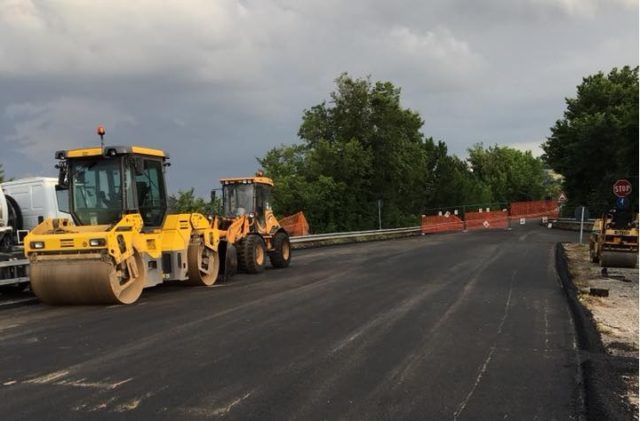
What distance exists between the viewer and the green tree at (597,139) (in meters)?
39.2

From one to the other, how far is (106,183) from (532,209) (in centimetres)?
6348

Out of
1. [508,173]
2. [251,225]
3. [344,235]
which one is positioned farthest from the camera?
[508,173]

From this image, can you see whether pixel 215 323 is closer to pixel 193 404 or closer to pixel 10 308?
pixel 193 404

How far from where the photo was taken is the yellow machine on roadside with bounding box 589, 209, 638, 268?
16.7 meters

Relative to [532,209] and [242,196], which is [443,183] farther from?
[242,196]

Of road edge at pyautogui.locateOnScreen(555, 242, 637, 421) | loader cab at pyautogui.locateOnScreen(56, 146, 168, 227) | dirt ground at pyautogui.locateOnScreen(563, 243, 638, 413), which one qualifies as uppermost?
loader cab at pyautogui.locateOnScreen(56, 146, 168, 227)

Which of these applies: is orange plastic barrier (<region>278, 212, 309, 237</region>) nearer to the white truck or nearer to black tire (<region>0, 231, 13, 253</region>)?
the white truck

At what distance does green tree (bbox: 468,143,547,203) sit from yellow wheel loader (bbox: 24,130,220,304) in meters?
88.3

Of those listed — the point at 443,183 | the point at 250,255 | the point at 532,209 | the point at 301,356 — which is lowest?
→ the point at 301,356

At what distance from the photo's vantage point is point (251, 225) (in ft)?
58.4

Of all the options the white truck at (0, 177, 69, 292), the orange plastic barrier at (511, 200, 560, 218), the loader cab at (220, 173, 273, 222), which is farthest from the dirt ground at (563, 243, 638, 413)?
the orange plastic barrier at (511, 200, 560, 218)

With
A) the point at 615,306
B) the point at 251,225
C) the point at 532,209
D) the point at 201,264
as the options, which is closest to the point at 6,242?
the point at 201,264

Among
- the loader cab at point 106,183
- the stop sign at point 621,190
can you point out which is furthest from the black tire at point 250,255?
the stop sign at point 621,190

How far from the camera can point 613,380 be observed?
6016 mm
